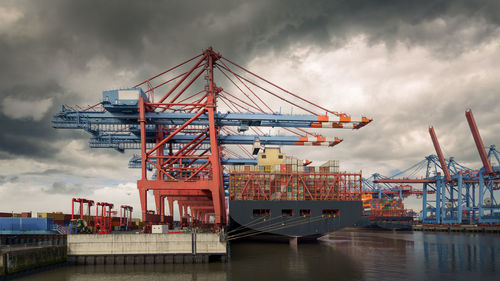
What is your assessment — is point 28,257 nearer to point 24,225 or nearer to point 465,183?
point 24,225

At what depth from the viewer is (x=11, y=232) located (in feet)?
105

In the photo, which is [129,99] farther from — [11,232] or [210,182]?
[11,232]

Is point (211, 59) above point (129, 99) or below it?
above

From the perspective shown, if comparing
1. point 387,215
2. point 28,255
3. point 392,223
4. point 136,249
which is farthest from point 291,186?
point 387,215

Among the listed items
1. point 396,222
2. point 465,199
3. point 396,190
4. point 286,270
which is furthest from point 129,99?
point 396,190

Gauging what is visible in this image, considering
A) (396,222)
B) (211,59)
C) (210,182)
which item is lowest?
(396,222)

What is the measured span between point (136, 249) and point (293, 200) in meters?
16.6

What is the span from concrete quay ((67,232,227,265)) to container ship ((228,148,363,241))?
33.1ft

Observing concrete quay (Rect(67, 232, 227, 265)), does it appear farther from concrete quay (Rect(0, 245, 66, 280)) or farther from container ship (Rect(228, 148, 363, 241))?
container ship (Rect(228, 148, 363, 241))

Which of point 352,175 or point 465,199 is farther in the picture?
point 465,199

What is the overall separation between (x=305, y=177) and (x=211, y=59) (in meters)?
15.2

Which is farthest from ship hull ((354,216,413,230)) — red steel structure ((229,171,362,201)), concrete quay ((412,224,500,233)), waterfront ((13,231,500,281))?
waterfront ((13,231,500,281))

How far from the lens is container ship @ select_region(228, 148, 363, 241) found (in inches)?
1457

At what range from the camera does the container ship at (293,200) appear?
37000 millimetres
